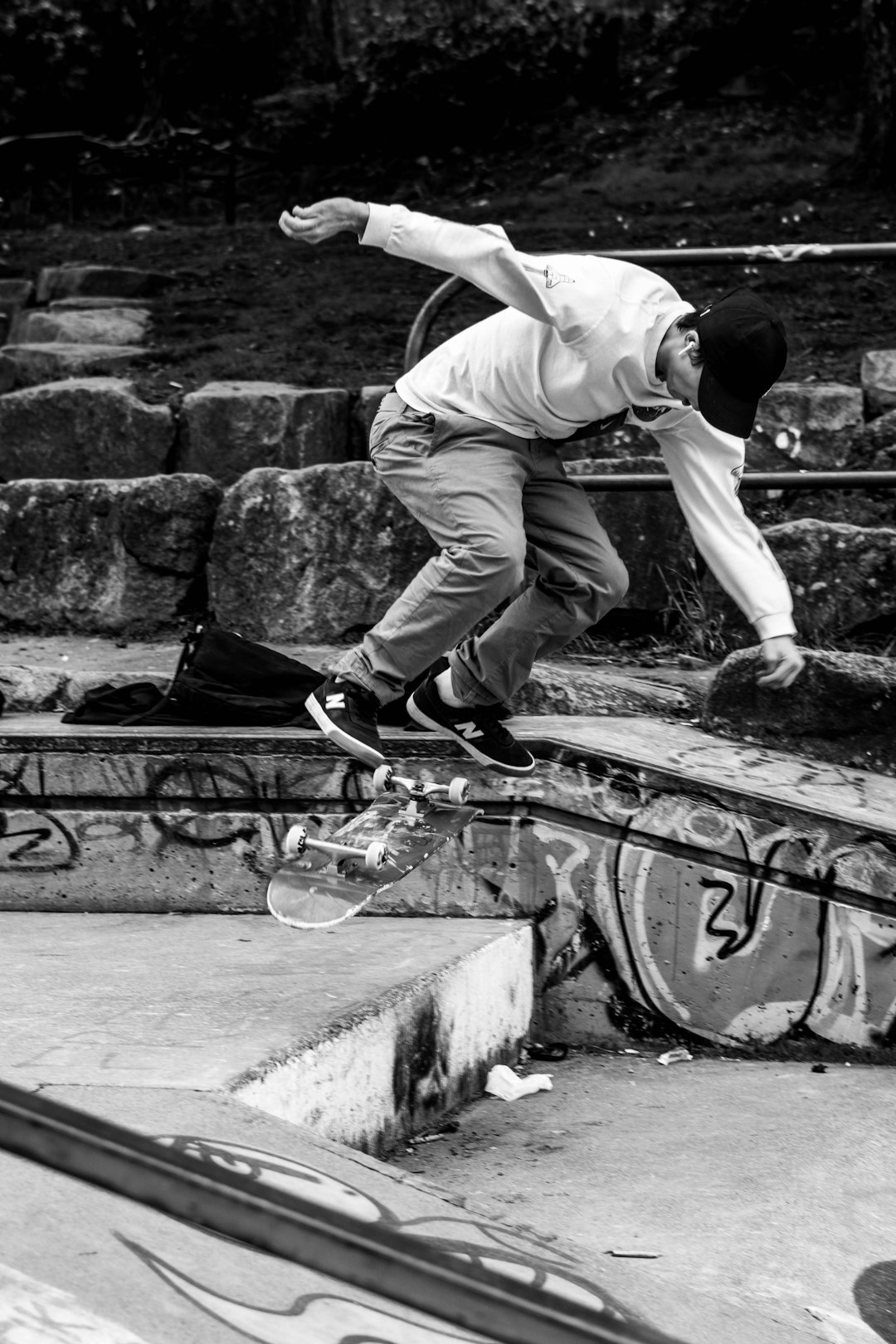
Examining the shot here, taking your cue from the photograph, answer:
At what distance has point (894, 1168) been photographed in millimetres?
2908

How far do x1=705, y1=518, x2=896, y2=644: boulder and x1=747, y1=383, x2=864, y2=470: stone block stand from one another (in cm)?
110

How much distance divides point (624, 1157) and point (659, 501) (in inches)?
105

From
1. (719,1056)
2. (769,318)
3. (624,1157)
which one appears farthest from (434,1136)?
(769,318)

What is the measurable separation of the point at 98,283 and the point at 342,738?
6489mm

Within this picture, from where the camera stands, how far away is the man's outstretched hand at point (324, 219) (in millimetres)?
2920

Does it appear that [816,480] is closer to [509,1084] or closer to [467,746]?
[467,746]

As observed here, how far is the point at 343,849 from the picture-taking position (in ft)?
10.8

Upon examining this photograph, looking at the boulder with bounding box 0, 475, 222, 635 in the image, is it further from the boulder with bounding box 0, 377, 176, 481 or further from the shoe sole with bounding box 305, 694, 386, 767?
the shoe sole with bounding box 305, 694, 386, 767

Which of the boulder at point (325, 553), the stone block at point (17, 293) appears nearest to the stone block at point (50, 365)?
the stone block at point (17, 293)

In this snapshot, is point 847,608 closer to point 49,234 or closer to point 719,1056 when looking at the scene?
point 719,1056

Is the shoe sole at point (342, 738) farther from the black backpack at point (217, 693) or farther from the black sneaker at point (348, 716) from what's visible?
the black backpack at point (217, 693)

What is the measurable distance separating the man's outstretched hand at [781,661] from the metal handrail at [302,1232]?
2.23 metres

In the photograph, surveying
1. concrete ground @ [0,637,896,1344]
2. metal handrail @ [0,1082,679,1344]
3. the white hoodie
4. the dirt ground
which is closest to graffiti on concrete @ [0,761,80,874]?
concrete ground @ [0,637,896,1344]

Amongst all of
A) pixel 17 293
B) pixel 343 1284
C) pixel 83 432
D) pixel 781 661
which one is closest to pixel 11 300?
pixel 17 293
